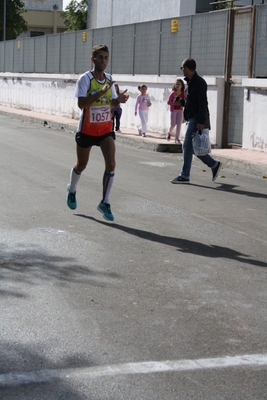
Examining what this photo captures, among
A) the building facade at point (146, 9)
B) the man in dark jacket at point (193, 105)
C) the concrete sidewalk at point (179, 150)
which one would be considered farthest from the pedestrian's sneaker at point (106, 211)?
the building facade at point (146, 9)

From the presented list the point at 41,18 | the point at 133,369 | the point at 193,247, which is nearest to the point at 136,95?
the point at 193,247

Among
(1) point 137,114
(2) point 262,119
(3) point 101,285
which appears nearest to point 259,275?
(3) point 101,285

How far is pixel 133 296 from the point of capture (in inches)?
237

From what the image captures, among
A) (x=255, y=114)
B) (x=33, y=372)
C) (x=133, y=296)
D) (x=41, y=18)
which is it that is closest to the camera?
(x=33, y=372)

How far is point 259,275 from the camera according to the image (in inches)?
268

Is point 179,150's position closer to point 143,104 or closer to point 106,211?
point 143,104

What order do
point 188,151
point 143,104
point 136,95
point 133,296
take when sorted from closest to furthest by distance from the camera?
point 133,296 → point 188,151 → point 143,104 → point 136,95

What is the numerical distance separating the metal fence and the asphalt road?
7984mm

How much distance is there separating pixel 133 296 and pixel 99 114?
3.45m

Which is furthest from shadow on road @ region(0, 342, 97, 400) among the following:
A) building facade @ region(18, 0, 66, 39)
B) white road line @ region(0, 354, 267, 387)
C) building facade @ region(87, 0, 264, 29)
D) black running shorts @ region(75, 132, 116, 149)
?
building facade @ region(18, 0, 66, 39)

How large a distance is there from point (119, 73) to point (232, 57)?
7456 mm

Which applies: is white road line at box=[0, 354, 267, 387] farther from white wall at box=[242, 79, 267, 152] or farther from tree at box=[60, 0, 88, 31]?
tree at box=[60, 0, 88, 31]

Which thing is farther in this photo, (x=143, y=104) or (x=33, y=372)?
(x=143, y=104)

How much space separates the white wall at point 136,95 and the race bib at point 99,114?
8.79 metres
